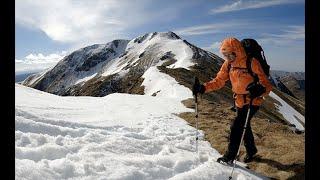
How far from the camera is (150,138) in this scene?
43.5 ft

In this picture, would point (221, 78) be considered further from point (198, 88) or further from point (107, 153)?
point (107, 153)

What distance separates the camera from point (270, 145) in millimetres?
13602

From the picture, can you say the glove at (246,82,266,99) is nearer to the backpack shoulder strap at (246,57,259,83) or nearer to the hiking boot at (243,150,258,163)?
the backpack shoulder strap at (246,57,259,83)

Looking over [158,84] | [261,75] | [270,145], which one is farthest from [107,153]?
[158,84]

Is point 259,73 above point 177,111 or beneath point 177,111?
above

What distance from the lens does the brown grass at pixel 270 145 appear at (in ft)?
35.1

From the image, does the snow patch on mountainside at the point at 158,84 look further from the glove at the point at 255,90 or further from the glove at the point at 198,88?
the glove at the point at 255,90

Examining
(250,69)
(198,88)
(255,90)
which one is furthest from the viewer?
(198,88)

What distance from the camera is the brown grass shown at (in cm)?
1070
